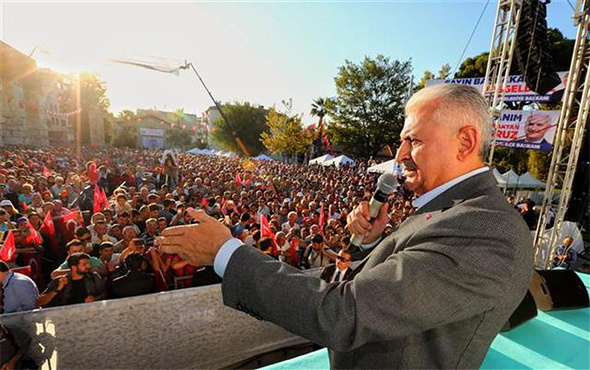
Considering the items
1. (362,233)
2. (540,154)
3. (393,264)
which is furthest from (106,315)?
(540,154)

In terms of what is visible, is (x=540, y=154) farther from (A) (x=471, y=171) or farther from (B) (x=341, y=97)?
(A) (x=471, y=171)

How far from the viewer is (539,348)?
10.0 ft

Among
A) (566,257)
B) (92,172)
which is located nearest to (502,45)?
(566,257)

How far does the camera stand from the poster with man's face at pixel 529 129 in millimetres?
12688

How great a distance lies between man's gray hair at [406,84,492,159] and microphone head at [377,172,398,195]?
75cm

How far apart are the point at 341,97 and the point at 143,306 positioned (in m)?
34.7

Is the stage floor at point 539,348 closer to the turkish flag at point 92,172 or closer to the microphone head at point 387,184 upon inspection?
the microphone head at point 387,184

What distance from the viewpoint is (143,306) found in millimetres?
3756

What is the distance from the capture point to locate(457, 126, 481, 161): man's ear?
44.0 inches

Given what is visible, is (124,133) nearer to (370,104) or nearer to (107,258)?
(370,104)

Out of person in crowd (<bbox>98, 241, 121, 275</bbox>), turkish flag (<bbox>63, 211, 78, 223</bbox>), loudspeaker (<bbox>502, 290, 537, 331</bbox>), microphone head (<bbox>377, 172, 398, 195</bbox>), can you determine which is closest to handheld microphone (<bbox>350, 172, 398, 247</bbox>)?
microphone head (<bbox>377, 172, 398, 195</bbox>)

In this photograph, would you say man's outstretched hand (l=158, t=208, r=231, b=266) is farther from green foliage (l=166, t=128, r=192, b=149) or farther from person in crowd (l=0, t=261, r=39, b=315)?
green foliage (l=166, t=128, r=192, b=149)

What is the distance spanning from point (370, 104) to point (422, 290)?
3605 centimetres

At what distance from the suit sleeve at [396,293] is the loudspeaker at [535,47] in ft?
27.7
